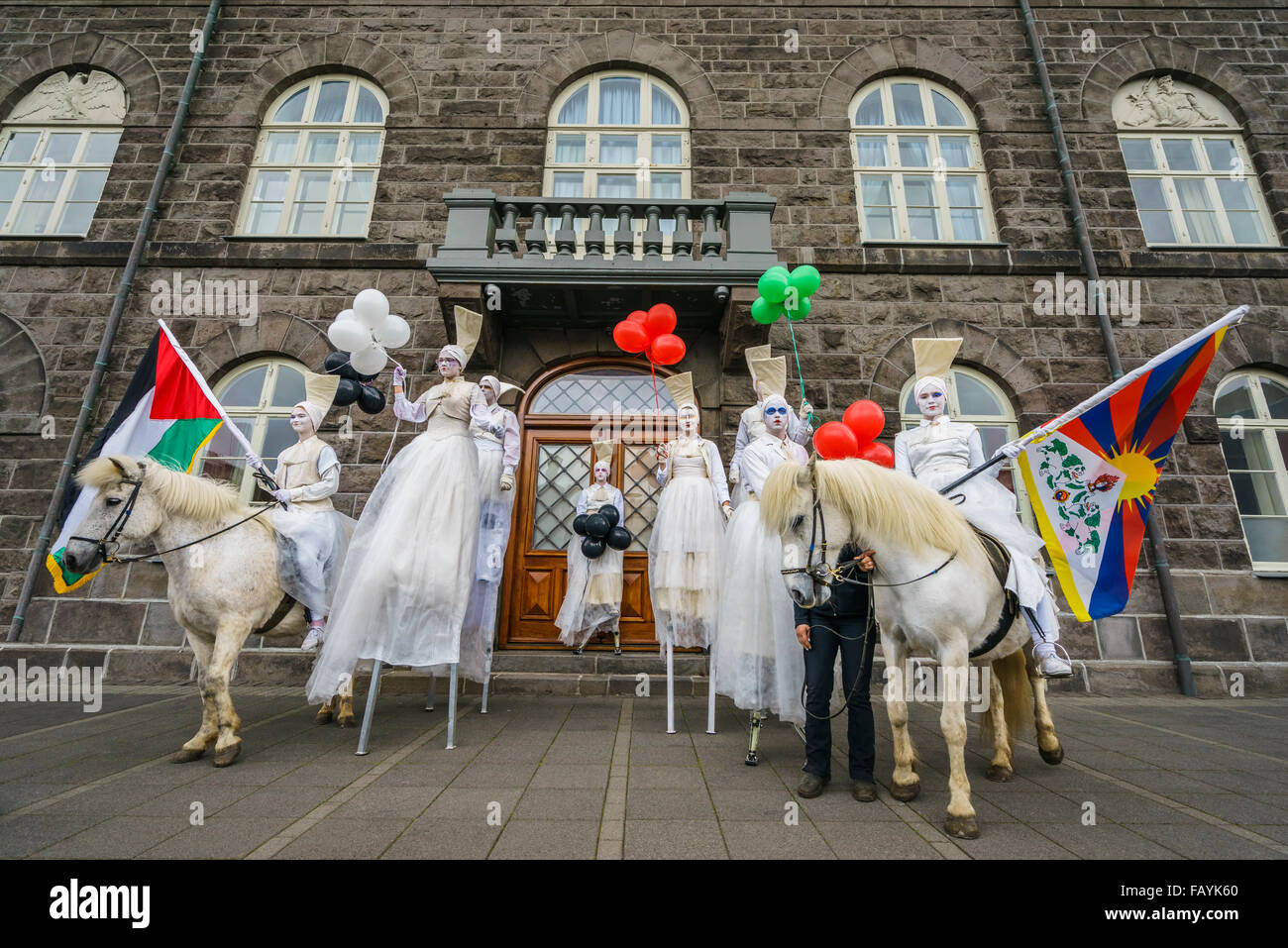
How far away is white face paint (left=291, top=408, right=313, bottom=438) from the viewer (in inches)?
205

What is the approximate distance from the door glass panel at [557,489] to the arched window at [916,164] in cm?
508

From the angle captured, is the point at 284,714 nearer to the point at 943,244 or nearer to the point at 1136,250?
the point at 943,244

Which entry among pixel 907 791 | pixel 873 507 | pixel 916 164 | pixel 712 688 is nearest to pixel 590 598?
pixel 712 688

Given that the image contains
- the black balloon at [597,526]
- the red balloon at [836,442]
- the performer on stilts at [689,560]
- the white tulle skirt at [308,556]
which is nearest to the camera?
the red balloon at [836,442]

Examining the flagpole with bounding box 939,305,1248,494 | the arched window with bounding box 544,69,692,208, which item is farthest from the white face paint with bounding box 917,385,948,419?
the arched window with bounding box 544,69,692,208

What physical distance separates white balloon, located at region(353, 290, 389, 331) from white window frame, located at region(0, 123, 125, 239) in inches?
250

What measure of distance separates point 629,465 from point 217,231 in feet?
21.7

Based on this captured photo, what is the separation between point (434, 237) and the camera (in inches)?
309

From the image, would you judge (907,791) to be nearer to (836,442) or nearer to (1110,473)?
(836,442)

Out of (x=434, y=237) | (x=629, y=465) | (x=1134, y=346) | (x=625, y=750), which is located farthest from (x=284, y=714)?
(x=1134, y=346)

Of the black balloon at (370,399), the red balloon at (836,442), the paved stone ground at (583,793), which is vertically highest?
the black balloon at (370,399)

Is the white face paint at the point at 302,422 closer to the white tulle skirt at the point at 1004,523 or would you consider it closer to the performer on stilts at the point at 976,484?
the performer on stilts at the point at 976,484

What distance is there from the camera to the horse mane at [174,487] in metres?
3.88

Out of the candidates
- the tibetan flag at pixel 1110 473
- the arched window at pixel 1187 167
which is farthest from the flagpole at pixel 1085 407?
the arched window at pixel 1187 167
